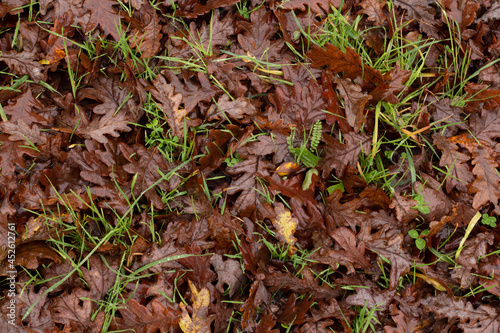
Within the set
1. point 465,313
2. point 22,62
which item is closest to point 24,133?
point 22,62

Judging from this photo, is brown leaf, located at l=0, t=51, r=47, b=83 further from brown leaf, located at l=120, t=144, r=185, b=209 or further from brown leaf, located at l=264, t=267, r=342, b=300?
brown leaf, located at l=264, t=267, r=342, b=300

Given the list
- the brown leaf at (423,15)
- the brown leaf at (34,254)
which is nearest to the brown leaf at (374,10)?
the brown leaf at (423,15)

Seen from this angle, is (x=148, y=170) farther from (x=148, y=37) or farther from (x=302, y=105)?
(x=302, y=105)

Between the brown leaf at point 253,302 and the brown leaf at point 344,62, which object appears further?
the brown leaf at point 344,62

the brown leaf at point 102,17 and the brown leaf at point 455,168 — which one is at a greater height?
the brown leaf at point 102,17

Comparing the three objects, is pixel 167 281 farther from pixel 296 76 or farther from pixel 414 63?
pixel 414 63

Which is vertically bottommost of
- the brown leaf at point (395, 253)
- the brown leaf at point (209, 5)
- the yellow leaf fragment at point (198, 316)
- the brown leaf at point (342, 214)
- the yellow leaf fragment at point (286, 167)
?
the yellow leaf fragment at point (198, 316)

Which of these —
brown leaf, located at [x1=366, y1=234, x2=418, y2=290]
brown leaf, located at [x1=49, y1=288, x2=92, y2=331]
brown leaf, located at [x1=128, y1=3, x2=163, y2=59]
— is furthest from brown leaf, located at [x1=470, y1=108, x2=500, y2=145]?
brown leaf, located at [x1=49, y1=288, x2=92, y2=331]

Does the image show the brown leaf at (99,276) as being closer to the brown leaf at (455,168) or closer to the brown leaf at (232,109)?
the brown leaf at (232,109)
